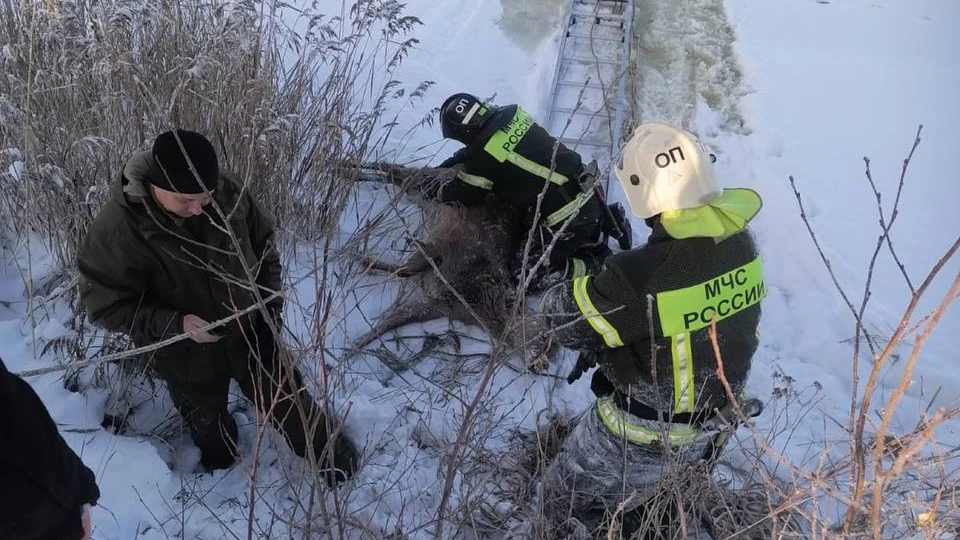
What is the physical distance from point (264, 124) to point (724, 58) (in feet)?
16.4

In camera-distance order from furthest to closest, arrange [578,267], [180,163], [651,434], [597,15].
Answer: [597,15]
[578,267]
[651,434]
[180,163]

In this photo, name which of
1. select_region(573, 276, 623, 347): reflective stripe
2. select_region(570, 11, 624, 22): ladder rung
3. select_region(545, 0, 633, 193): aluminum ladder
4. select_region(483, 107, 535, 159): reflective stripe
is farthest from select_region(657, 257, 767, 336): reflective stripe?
select_region(570, 11, 624, 22): ladder rung

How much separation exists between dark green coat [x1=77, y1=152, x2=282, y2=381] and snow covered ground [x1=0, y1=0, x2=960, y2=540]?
0.51m

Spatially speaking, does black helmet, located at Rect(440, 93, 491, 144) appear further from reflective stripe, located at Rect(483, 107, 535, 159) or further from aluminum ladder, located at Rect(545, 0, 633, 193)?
aluminum ladder, located at Rect(545, 0, 633, 193)

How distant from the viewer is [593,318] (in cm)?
233

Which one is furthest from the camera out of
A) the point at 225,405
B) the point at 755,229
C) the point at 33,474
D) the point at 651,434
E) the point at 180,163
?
the point at 755,229

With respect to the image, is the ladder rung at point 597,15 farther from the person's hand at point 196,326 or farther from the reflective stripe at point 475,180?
the person's hand at point 196,326

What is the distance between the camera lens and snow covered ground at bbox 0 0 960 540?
10.1 feet

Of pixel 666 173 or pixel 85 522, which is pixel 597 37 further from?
pixel 85 522

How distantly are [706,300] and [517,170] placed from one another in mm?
2008

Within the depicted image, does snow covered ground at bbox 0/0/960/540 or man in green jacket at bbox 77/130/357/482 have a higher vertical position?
man in green jacket at bbox 77/130/357/482

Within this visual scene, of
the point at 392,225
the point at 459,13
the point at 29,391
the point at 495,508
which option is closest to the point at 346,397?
the point at 495,508

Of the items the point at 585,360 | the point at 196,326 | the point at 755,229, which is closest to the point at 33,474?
the point at 196,326

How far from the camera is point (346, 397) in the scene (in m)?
3.55
